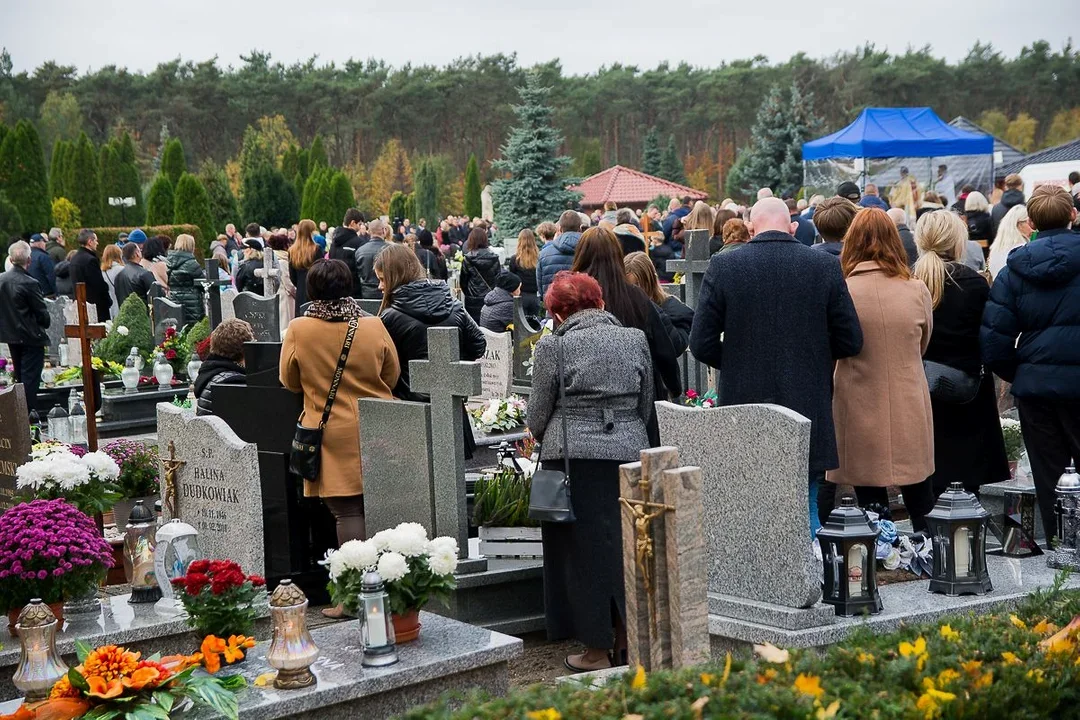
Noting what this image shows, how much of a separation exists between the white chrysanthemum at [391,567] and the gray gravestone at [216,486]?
149 cm

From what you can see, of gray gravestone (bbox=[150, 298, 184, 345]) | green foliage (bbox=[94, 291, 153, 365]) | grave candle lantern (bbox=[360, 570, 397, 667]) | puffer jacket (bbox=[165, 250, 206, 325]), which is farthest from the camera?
puffer jacket (bbox=[165, 250, 206, 325])

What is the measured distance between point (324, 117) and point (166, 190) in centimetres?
3413

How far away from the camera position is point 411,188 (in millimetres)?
68250

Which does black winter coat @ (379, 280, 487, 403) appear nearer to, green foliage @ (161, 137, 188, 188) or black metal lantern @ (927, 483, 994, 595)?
black metal lantern @ (927, 483, 994, 595)

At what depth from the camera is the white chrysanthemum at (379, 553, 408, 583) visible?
5.05 m

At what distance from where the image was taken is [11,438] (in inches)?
283

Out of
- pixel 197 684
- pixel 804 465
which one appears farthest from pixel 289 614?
pixel 804 465

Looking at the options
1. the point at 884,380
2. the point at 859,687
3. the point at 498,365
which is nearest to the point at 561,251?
the point at 498,365

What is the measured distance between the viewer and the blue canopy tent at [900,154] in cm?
2191

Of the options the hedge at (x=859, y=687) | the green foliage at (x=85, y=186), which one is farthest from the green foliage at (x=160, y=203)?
the hedge at (x=859, y=687)

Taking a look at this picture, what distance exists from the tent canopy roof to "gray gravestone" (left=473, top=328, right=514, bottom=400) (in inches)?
470

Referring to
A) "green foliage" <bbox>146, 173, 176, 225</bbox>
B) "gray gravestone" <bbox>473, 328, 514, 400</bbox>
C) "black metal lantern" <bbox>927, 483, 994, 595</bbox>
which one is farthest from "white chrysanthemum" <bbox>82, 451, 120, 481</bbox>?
"green foliage" <bbox>146, 173, 176, 225</bbox>

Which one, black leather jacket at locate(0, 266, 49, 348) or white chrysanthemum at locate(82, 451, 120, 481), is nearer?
white chrysanthemum at locate(82, 451, 120, 481)

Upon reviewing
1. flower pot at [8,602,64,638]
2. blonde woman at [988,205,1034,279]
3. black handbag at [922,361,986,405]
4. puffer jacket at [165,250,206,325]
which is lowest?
flower pot at [8,602,64,638]
